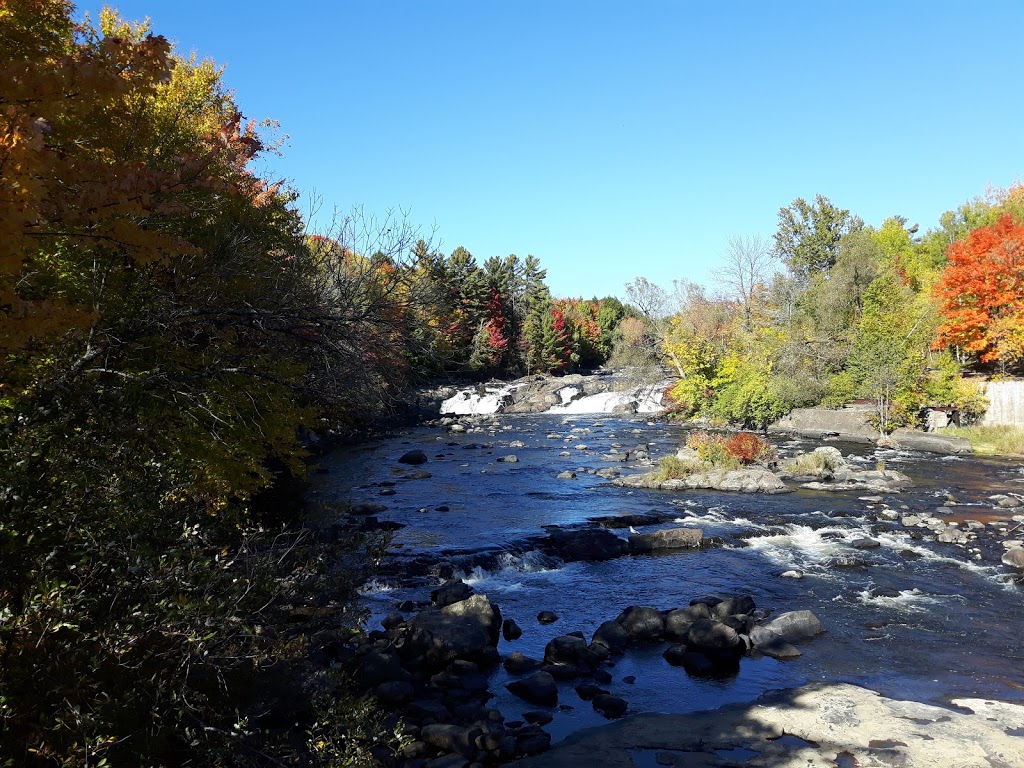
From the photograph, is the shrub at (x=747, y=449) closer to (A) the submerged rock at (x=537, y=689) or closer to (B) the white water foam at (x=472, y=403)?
(A) the submerged rock at (x=537, y=689)

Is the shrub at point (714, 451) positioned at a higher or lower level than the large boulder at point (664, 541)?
higher

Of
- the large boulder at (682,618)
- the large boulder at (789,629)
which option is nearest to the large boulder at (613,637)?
the large boulder at (682,618)

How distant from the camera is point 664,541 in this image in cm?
1582

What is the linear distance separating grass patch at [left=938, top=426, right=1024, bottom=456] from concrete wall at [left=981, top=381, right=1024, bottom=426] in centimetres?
113

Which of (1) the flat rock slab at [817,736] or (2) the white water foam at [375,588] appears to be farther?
(2) the white water foam at [375,588]

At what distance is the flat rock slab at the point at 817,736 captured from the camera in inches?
283

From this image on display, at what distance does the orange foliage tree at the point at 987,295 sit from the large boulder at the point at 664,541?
79.1ft

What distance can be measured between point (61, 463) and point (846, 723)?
8201mm

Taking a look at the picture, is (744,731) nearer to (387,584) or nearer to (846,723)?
(846,723)

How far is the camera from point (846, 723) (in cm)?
793

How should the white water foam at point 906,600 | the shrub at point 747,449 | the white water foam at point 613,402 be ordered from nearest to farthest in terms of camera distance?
the white water foam at point 906,600, the shrub at point 747,449, the white water foam at point 613,402

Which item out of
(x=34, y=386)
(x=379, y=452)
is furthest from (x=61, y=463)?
(x=379, y=452)

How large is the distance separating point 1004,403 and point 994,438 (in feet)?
9.53

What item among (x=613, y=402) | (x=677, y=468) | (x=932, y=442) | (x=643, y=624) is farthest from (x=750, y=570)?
(x=613, y=402)
